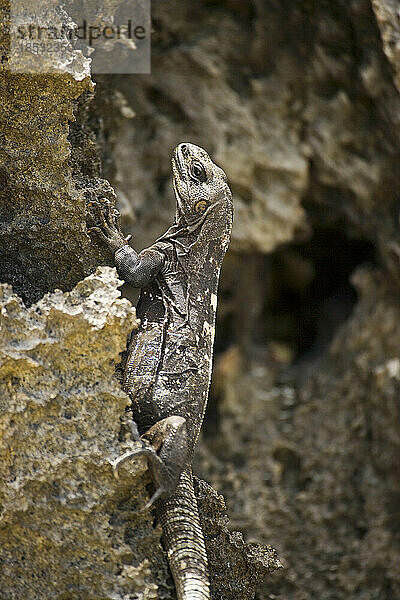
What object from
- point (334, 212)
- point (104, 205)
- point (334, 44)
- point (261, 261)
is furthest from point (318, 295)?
point (104, 205)

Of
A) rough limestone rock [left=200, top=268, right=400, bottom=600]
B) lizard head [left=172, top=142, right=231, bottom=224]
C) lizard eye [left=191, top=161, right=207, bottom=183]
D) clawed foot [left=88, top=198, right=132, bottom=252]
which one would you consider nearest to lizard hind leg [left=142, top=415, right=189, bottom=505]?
clawed foot [left=88, top=198, right=132, bottom=252]

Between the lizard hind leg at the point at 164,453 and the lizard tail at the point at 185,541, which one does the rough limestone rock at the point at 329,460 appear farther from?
the lizard hind leg at the point at 164,453

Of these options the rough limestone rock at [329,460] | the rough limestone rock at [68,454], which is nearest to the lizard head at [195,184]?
the rough limestone rock at [68,454]

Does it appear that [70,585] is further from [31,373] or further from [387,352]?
[387,352]

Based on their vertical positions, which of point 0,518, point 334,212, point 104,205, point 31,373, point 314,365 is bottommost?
point 0,518

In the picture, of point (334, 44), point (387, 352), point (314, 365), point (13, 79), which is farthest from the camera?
point (314, 365)

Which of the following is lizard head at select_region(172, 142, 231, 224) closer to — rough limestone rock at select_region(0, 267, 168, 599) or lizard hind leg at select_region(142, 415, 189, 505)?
rough limestone rock at select_region(0, 267, 168, 599)

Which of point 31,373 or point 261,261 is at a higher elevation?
point 261,261

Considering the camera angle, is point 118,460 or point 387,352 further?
point 387,352

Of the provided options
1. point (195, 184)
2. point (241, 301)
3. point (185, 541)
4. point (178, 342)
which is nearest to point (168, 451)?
point (185, 541)
